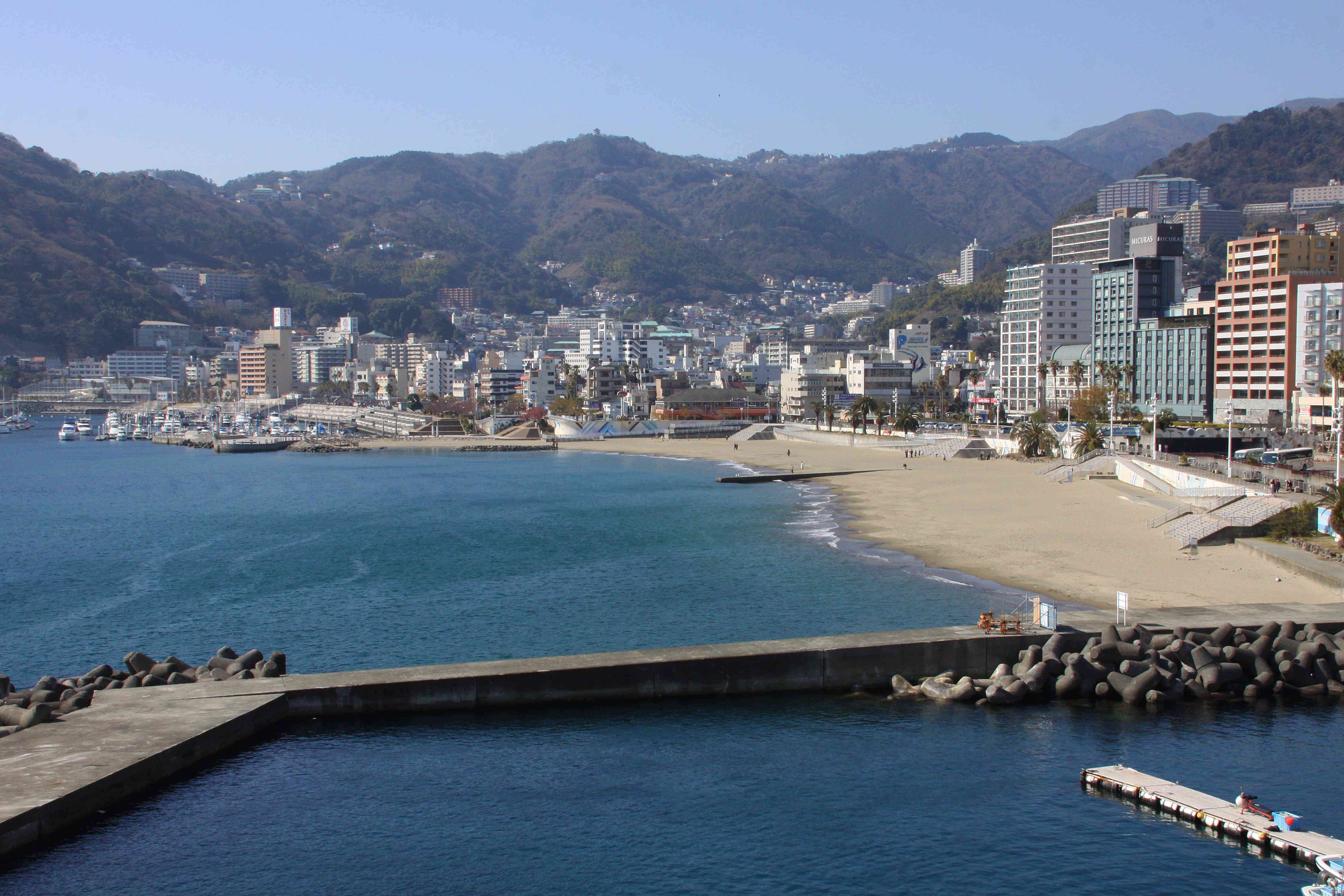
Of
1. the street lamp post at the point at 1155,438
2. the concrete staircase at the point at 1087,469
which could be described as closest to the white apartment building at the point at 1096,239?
the street lamp post at the point at 1155,438

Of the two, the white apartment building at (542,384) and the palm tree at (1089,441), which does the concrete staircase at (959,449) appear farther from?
the white apartment building at (542,384)

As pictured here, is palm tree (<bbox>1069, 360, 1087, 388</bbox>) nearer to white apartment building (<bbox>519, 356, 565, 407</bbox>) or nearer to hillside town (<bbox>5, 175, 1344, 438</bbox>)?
hillside town (<bbox>5, 175, 1344, 438</bbox>)

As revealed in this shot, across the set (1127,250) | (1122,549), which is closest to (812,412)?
(1127,250)

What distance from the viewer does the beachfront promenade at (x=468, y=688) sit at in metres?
15.9

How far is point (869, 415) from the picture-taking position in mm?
106625

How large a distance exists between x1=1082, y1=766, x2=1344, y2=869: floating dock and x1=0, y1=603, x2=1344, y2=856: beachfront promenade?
16.5 ft

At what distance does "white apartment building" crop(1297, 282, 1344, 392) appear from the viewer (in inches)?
2749

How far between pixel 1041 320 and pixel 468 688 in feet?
310

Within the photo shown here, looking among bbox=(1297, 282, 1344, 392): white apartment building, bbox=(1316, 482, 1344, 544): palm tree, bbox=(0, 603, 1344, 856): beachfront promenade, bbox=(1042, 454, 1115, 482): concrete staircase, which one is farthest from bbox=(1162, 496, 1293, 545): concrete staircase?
bbox=(1297, 282, 1344, 392): white apartment building

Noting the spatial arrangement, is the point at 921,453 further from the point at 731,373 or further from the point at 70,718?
the point at 731,373

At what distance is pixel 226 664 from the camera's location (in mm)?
21031

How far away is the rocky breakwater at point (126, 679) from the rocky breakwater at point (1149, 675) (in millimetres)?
12765

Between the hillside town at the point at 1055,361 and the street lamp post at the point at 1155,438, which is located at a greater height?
the hillside town at the point at 1055,361

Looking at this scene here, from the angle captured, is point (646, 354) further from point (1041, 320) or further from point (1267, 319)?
point (1267, 319)
